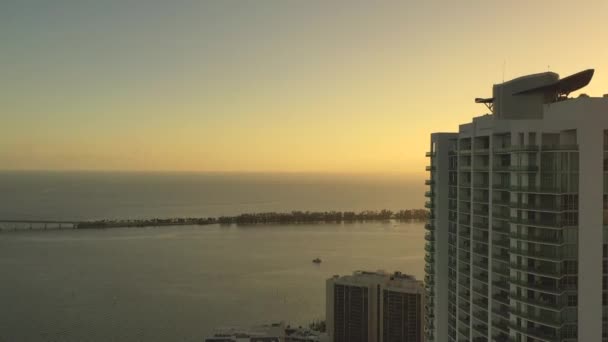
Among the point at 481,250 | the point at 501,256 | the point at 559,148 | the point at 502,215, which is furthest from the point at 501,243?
the point at 559,148

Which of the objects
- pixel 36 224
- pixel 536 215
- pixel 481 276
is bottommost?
pixel 36 224

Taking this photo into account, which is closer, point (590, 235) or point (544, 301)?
point (590, 235)

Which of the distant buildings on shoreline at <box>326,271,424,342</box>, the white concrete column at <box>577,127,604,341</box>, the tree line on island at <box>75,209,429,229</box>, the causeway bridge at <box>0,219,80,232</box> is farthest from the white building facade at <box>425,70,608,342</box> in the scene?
the causeway bridge at <box>0,219,80,232</box>

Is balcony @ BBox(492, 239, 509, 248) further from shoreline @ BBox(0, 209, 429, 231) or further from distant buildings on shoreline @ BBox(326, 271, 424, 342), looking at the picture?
shoreline @ BBox(0, 209, 429, 231)

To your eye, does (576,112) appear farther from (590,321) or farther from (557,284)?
(590,321)

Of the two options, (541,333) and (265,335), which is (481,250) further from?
(265,335)

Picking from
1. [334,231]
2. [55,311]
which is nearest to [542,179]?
[55,311]

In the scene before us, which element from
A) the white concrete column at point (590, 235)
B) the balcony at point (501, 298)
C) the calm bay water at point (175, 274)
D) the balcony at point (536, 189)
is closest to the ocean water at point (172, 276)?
the calm bay water at point (175, 274)
